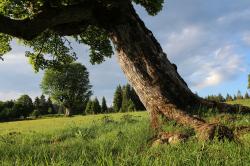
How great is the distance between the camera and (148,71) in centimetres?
1517

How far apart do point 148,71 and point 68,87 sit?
98.0m

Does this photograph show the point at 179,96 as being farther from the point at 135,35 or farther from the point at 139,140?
the point at 139,140

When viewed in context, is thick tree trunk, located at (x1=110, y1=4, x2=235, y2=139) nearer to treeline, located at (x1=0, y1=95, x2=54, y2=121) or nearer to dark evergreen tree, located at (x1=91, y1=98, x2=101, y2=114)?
dark evergreen tree, located at (x1=91, y1=98, x2=101, y2=114)

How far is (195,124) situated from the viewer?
36.0 feet

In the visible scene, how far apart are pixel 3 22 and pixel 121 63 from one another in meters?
4.84

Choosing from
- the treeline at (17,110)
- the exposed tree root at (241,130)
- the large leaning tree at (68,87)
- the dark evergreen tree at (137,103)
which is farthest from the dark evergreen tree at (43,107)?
the exposed tree root at (241,130)

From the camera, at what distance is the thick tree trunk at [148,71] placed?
48.0 feet

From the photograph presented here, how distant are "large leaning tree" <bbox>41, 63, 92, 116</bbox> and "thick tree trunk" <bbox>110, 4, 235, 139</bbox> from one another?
93.2m

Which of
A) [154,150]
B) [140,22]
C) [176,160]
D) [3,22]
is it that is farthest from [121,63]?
[176,160]

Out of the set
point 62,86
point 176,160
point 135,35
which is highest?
point 62,86

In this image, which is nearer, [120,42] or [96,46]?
[120,42]

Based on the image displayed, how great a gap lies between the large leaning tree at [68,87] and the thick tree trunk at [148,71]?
93.2m

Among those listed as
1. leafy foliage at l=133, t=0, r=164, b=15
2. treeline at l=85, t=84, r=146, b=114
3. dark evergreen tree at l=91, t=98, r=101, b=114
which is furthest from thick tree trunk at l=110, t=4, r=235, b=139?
dark evergreen tree at l=91, t=98, r=101, b=114

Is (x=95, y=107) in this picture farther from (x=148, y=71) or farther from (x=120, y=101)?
(x=148, y=71)
